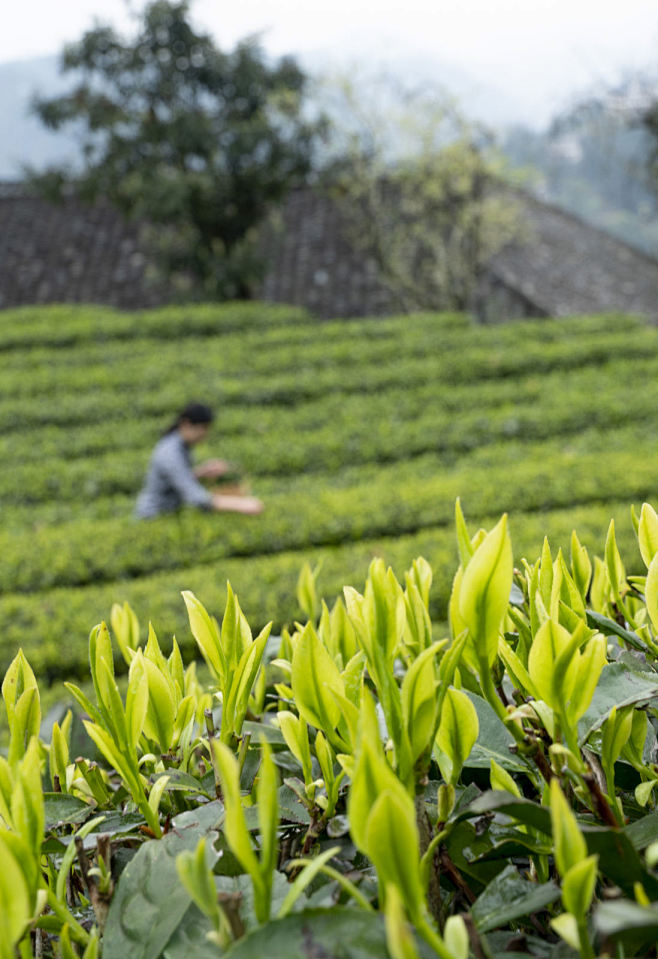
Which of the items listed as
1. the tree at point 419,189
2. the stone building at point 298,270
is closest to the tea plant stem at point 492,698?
the tree at point 419,189

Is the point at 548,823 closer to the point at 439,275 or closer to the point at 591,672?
the point at 591,672

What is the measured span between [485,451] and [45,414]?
14.2ft

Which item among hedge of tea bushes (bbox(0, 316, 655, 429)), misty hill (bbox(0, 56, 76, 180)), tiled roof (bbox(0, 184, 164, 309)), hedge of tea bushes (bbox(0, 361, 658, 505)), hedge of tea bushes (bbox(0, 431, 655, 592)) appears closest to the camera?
hedge of tea bushes (bbox(0, 431, 655, 592))

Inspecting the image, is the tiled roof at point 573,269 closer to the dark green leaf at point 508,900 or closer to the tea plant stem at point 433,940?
the dark green leaf at point 508,900

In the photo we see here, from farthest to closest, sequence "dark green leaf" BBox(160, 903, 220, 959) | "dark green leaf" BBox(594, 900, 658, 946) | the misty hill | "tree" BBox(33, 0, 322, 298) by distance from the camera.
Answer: the misty hill < "tree" BBox(33, 0, 322, 298) < "dark green leaf" BBox(160, 903, 220, 959) < "dark green leaf" BBox(594, 900, 658, 946)

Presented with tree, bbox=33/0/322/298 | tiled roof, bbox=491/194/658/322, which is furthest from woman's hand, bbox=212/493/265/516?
tiled roof, bbox=491/194/658/322

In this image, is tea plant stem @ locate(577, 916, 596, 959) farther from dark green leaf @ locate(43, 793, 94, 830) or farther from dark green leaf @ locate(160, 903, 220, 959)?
dark green leaf @ locate(43, 793, 94, 830)

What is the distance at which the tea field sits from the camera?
3969 mm

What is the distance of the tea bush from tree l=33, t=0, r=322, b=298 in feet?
39.0

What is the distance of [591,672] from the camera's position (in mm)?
519

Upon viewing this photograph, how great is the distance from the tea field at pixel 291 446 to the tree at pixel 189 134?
85.2 inches

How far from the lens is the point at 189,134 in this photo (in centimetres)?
1183

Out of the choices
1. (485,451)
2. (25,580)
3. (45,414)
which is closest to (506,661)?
(25,580)

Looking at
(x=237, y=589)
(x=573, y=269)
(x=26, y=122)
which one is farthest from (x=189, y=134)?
(x=237, y=589)
